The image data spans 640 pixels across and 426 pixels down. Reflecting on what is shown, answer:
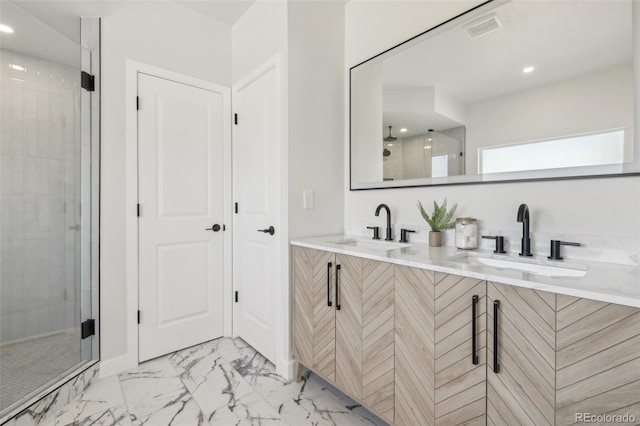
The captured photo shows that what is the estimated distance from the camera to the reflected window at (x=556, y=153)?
118 cm

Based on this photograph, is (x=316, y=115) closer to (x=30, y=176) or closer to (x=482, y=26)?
(x=482, y=26)

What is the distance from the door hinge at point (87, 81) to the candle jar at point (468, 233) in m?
2.43

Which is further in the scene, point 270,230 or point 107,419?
point 270,230

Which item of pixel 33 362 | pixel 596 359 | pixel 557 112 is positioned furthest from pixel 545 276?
pixel 33 362

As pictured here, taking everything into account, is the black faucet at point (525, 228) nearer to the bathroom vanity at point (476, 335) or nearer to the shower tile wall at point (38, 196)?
the bathroom vanity at point (476, 335)

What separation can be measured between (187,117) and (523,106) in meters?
2.23

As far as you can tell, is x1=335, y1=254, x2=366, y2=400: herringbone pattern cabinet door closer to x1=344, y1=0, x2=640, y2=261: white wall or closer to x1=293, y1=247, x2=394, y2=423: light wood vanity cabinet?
x1=293, y1=247, x2=394, y2=423: light wood vanity cabinet

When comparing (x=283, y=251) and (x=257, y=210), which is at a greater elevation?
(x=257, y=210)

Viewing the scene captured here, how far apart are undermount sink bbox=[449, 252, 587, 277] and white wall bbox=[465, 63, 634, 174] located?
460 millimetres

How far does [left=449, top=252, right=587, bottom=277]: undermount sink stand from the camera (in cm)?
117

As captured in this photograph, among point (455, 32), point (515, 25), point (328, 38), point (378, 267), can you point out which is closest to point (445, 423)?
point (378, 267)

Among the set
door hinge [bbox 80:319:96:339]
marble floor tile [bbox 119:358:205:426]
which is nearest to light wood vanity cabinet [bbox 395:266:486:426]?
marble floor tile [bbox 119:358:205:426]

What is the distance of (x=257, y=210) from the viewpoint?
228 cm

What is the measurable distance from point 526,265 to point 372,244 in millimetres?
863
